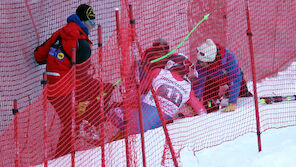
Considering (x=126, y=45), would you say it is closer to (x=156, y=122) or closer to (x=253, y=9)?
Result: (x=156, y=122)

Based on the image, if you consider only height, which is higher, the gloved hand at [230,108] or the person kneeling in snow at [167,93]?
the person kneeling in snow at [167,93]

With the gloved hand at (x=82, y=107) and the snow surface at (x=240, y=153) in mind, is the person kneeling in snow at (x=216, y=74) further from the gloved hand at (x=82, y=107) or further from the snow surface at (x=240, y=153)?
the gloved hand at (x=82, y=107)

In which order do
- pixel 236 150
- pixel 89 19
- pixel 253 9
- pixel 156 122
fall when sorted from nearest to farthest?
pixel 236 150 → pixel 89 19 → pixel 156 122 → pixel 253 9

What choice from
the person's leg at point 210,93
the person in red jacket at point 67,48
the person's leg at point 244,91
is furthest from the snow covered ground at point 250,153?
the person in red jacket at point 67,48

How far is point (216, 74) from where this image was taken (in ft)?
20.5

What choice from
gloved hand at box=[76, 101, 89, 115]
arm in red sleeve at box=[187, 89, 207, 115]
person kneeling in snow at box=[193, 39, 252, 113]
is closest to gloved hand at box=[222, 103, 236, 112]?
person kneeling in snow at box=[193, 39, 252, 113]

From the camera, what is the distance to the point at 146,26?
18.6 ft

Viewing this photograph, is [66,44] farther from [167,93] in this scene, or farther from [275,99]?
[275,99]

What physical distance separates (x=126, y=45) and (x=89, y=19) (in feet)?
4.09

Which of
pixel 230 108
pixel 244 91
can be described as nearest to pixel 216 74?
pixel 230 108

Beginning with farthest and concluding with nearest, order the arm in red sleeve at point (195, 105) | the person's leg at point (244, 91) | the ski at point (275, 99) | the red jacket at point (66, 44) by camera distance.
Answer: the person's leg at point (244, 91), the ski at point (275, 99), the arm in red sleeve at point (195, 105), the red jacket at point (66, 44)

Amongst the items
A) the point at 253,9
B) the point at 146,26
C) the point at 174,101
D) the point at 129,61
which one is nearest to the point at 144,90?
the point at 174,101

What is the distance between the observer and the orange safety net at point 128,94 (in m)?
4.82

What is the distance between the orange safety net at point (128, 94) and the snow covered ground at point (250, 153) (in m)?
0.15
